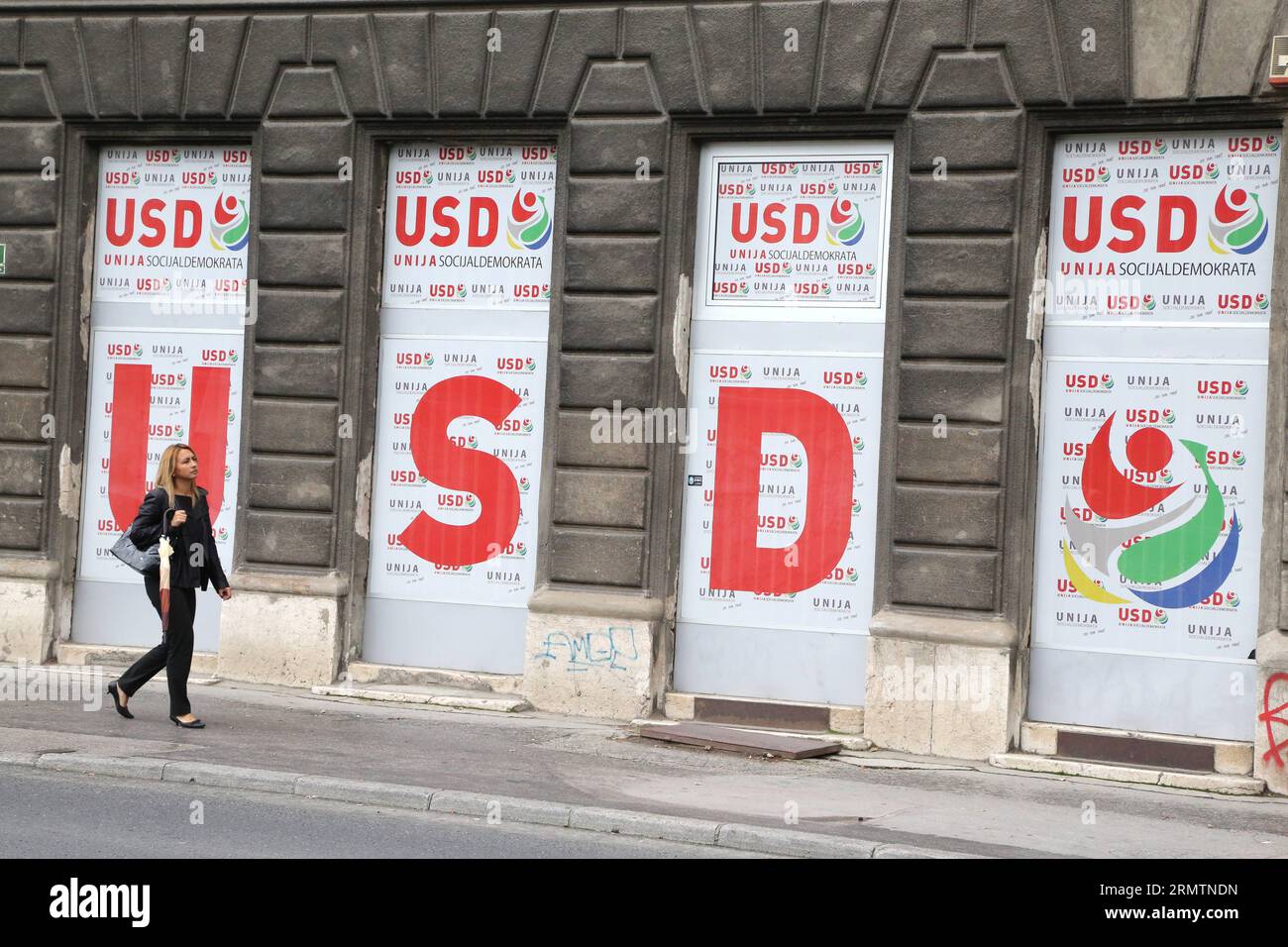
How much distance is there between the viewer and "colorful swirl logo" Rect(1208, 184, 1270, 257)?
37.1ft

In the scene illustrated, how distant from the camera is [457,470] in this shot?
1329 centimetres

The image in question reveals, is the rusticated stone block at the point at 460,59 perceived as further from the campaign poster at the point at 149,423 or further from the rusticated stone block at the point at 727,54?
the campaign poster at the point at 149,423

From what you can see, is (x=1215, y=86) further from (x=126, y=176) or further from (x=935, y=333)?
(x=126, y=176)

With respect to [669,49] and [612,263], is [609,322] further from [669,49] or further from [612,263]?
[669,49]

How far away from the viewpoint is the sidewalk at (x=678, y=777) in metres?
9.06

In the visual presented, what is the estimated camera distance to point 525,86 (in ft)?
42.0

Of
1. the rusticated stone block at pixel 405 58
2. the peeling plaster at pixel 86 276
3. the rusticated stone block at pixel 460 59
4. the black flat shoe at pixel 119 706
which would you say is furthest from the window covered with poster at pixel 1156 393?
the peeling plaster at pixel 86 276

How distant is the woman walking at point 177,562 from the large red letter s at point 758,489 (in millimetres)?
3725

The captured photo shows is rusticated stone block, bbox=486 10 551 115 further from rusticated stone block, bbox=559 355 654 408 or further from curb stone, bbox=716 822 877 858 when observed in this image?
curb stone, bbox=716 822 877 858

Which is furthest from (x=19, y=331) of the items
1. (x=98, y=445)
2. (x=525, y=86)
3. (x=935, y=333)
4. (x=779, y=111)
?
(x=935, y=333)

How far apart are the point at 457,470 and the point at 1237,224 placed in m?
6.10

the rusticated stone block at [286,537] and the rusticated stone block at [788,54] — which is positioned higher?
the rusticated stone block at [788,54]

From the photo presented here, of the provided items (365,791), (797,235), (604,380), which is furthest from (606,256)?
(365,791)

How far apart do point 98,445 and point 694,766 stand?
6442 millimetres
